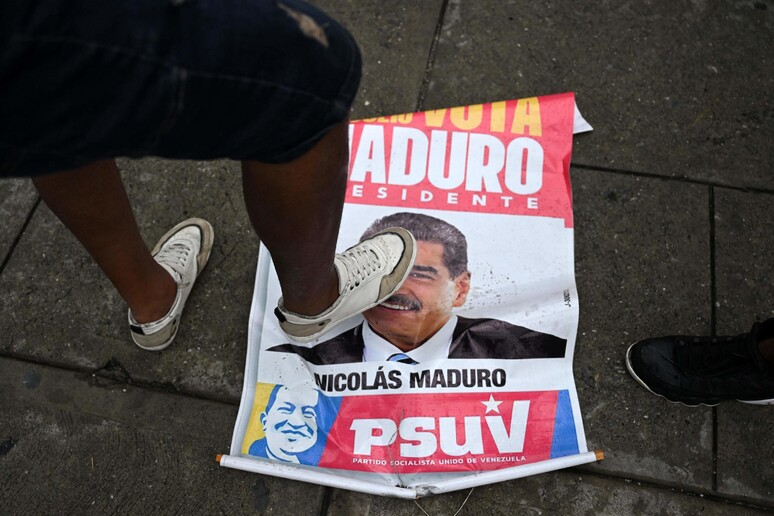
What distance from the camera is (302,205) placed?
0.72 metres

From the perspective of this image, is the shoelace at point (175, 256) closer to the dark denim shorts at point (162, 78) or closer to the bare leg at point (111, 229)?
the bare leg at point (111, 229)

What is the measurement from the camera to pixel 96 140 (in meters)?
0.49

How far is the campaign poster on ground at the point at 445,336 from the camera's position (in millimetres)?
1086

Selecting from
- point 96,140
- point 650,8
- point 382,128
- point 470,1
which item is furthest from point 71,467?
point 650,8

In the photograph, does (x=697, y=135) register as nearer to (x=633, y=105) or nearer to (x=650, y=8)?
(x=633, y=105)

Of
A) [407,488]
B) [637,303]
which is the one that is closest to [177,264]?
[407,488]

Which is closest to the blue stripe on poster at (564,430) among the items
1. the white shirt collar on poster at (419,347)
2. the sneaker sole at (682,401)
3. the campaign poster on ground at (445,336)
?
the campaign poster on ground at (445,336)

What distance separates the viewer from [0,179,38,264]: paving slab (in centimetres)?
132

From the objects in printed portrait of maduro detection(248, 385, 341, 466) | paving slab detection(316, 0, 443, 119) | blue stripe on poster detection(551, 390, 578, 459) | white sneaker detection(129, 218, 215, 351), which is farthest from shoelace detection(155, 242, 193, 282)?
blue stripe on poster detection(551, 390, 578, 459)

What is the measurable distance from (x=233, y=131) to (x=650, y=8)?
1.43m

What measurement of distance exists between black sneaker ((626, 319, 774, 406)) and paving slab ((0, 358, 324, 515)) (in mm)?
687

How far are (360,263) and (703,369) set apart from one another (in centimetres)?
69

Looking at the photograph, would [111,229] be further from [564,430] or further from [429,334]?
[564,430]

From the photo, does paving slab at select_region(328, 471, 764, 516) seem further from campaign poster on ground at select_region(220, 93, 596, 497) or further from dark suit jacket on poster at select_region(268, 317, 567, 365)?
dark suit jacket on poster at select_region(268, 317, 567, 365)
